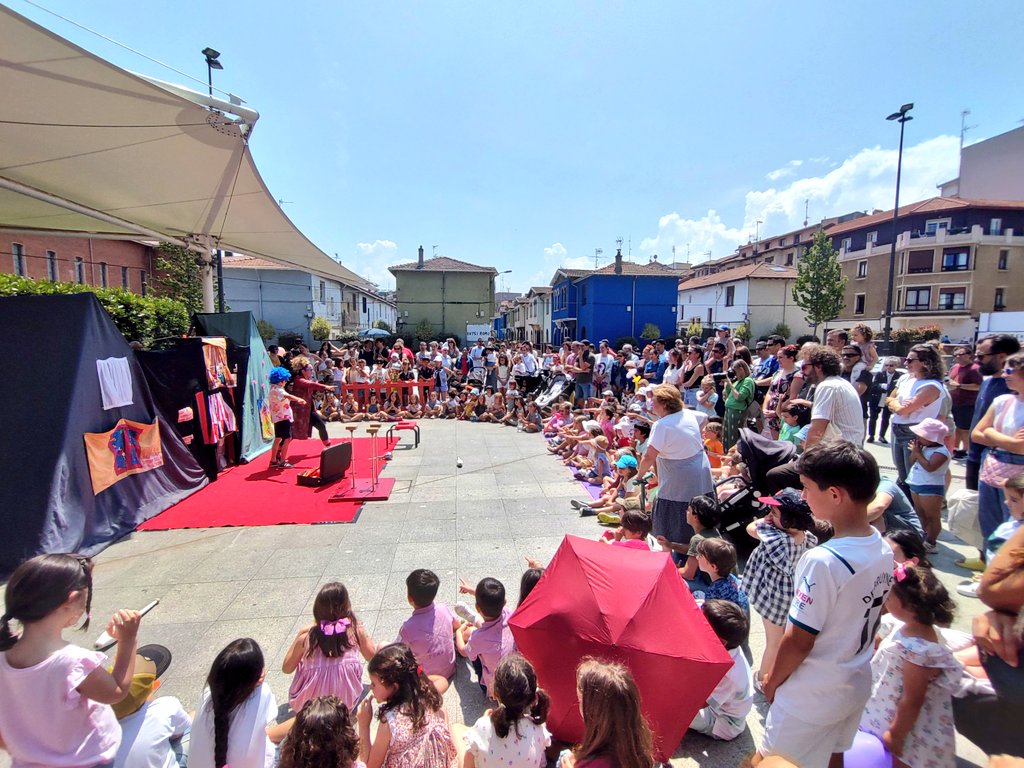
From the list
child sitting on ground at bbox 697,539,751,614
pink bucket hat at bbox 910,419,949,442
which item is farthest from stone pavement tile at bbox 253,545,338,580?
pink bucket hat at bbox 910,419,949,442

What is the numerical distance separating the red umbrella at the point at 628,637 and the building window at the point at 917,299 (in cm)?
4420

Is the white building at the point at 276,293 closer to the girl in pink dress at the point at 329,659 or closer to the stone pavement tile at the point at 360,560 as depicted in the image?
the stone pavement tile at the point at 360,560

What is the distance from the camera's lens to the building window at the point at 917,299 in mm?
Answer: 34250

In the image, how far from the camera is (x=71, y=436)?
4.74 metres

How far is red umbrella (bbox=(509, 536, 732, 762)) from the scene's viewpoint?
192 centimetres

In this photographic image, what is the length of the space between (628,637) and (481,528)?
3.53 meters

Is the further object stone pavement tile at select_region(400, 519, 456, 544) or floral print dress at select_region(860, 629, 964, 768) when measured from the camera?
stone pavement tile at select_region(400, 519, 456, 544)

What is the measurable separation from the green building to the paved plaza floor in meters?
29.7

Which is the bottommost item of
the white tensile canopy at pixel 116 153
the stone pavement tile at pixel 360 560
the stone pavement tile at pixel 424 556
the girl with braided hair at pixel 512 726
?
the stone pavement tile at pixel 360 560

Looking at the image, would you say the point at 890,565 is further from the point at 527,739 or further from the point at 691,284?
the point at 691,284

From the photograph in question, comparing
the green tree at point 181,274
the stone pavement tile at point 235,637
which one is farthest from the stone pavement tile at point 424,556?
the green tree at point 181,274

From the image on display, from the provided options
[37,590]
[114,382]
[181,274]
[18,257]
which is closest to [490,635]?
[37,590]

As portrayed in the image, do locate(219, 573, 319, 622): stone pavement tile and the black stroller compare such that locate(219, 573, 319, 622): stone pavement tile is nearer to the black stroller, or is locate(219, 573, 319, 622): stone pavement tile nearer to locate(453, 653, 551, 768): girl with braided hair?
locate(453, 653, 551, 768): girl with braided hair

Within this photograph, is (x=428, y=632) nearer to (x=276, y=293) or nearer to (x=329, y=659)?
(x=329, y=659)
